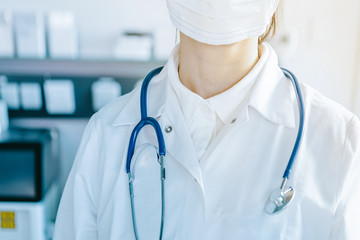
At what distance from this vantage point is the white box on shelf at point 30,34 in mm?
1870

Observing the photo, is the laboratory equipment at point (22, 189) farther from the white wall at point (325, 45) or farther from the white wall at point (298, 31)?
the white wall at point (325, 45)

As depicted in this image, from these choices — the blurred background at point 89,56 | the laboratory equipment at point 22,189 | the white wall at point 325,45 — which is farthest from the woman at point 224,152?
the white wall at point 325,45

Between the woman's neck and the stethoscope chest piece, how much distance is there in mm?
251

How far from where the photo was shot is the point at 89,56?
2033 mm

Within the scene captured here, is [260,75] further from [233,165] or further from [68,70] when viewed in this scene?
[68,70]

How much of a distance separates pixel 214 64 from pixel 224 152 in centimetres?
19

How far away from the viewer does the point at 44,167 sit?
175 cm

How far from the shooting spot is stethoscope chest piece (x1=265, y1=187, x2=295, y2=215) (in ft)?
2.36

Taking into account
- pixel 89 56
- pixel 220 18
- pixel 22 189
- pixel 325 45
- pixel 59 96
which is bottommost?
pixel 22 189

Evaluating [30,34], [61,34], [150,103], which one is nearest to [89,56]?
[61,34]

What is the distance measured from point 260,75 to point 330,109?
16cm

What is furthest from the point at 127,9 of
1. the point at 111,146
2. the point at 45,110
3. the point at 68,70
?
the point at 111,146

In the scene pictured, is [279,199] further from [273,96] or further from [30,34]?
[30,34]

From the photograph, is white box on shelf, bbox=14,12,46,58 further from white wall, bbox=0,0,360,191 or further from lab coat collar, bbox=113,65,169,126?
lab coat collar, bbox=113,65,169,126
